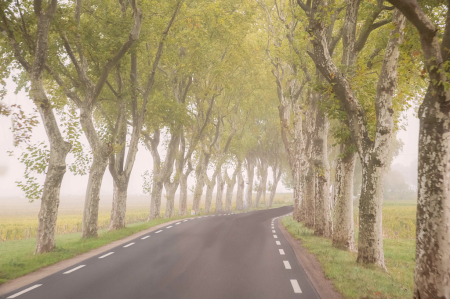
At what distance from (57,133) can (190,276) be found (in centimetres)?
744

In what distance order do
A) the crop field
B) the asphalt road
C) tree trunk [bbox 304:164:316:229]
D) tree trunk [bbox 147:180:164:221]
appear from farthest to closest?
tree trunk [bbox 147:180:164:221] → the crop field → tree trunk [bbox 304:164:316:229] → the asphalt road

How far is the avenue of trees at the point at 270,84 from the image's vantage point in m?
5.45

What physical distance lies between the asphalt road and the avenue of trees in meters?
2.36

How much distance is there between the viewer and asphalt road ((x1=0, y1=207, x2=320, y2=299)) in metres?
5.93

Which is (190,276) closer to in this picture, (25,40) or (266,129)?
(25,40)

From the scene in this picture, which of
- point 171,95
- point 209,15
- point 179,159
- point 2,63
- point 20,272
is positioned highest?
point 209,15

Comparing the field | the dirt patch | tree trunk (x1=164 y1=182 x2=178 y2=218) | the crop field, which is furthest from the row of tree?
the crop field

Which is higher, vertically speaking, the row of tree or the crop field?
the row of tree

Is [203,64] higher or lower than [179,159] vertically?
higher

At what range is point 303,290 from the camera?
6.12 m

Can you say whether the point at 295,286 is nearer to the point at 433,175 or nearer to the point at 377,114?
the point at 433,175

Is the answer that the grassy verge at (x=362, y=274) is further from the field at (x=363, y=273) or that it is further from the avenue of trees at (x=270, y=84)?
the avenue of trees at (x=270, y=84)

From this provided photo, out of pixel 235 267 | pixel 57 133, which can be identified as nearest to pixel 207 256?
pixel 235 267

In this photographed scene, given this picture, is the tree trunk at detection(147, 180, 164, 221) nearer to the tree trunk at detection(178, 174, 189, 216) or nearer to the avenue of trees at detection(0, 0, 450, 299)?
the avenue of trees at detection(0, 0, 450, 299)
